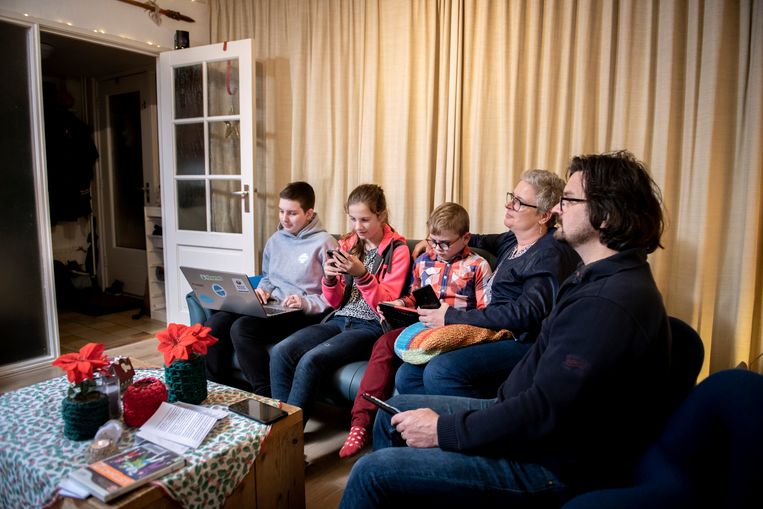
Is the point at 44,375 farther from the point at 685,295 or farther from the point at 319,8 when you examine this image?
the point at 685,295

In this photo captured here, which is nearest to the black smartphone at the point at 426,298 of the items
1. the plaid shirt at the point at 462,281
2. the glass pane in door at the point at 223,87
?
the plaid shirt at the point at 462,281

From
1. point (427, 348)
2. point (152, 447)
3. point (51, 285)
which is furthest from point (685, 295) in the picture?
point (51, 285)

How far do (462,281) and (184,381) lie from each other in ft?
3.60

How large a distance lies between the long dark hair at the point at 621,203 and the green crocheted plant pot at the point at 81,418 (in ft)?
4.20

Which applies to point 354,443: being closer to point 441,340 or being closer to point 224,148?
point 441,340

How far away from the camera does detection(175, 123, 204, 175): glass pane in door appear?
140 inches

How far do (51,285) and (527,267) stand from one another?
109 inches

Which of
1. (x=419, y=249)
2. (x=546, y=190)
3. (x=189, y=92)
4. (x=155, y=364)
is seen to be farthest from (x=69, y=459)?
(x=189, y=92)

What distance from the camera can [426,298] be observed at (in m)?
1.90

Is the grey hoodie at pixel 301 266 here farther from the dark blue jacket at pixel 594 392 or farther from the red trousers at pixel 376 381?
the dark blue jacket at pixel 594 392

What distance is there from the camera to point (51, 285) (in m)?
3.06

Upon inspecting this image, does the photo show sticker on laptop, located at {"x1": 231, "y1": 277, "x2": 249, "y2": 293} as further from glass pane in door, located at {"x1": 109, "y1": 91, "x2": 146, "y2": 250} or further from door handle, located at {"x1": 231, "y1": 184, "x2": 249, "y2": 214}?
glass pane in door, located at {"x1": 109, "y1": 91, "x2": 146, "y2": 250}

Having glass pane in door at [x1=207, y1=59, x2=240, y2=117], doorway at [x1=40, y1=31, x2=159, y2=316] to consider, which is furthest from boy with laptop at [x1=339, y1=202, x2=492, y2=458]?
doorway at [x1=40, y1=31, x2=159, y2=316]

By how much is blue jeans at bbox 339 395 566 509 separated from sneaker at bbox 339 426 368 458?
2.31 ft
